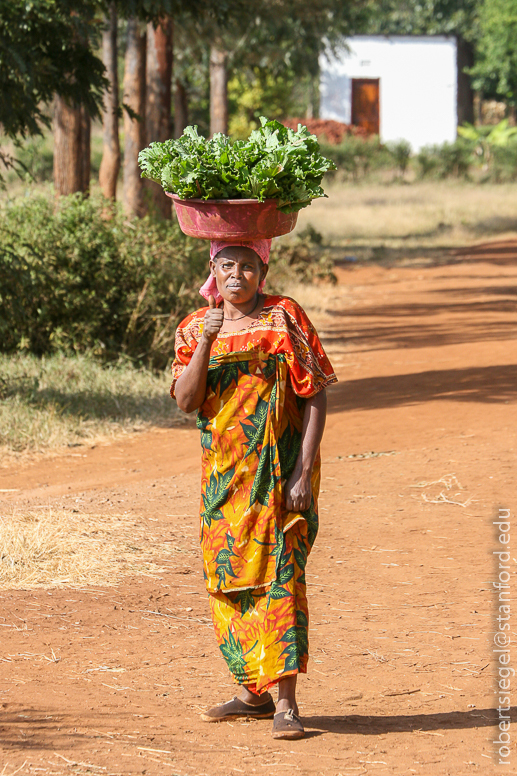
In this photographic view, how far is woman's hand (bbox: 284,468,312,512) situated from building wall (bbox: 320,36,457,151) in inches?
1628

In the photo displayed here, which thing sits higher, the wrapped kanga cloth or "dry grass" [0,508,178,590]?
the wrapped kanga cloth

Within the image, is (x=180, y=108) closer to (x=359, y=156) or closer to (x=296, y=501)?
(x=359, y=156)

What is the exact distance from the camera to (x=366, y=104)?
43156mm

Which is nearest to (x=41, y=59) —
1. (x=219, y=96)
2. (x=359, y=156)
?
(x=219, y=96)

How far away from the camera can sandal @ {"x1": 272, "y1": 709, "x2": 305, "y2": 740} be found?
3221mm

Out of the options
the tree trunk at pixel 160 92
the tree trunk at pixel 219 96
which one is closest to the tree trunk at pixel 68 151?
the tree trunk at pixel 160 92

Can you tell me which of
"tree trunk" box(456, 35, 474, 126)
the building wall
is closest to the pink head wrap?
the building wall

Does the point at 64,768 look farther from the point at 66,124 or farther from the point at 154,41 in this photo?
the point at 154,41

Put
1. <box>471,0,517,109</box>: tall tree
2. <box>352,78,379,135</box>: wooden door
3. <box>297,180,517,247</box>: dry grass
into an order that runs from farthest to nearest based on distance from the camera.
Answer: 1. <box>352,78,379,135</box>: wooden door
2. <box>471,0,517,109</box>: tall tree
3. <box>297,180,517,247</box>: dry grass

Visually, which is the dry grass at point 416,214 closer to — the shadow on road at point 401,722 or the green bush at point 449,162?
the green bush at point 449,162

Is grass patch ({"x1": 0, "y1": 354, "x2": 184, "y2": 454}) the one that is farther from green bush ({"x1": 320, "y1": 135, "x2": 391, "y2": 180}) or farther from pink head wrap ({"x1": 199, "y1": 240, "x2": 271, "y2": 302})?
green bush ({"x1": 320, "y1": 135, "x2": 391, "y2": 180})

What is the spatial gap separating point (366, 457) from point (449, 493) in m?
1.15

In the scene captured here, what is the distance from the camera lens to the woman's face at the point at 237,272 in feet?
10.7

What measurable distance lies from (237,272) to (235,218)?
181 mm
